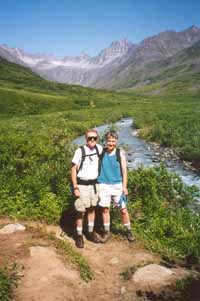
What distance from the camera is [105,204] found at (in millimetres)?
10078

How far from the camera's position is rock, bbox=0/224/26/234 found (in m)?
10.0

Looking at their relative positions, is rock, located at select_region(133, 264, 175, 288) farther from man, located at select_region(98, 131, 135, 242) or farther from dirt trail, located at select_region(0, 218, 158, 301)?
man, located at select_region(98, 131, 135, 242)

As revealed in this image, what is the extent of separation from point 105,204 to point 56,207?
234 centimetres

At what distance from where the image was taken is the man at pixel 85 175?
9.63 m

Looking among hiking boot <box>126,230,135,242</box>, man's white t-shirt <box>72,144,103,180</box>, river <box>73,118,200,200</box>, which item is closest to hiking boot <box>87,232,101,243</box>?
hiking boot <box>126,230,135,242</box>

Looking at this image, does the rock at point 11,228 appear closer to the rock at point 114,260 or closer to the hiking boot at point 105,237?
the hiking boot at point 105,237

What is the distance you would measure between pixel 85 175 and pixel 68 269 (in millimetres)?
2716

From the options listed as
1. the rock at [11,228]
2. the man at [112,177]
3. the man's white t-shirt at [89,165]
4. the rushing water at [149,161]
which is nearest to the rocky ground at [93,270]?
the rock at [11,228]

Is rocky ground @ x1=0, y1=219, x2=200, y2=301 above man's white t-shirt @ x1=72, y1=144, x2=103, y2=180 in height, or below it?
below

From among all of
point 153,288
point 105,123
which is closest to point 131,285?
point 153,288

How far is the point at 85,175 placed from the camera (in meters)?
9.80

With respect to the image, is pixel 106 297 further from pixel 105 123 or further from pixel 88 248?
pixel 105 123

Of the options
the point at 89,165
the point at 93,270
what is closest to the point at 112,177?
the point at 89,165

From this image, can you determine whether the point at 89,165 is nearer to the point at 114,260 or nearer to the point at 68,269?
the point at 114,260
